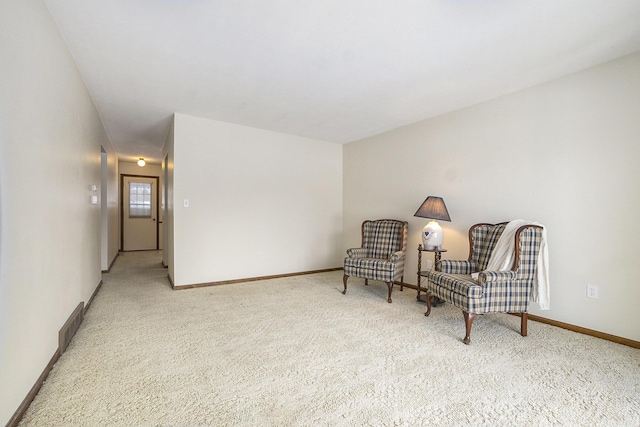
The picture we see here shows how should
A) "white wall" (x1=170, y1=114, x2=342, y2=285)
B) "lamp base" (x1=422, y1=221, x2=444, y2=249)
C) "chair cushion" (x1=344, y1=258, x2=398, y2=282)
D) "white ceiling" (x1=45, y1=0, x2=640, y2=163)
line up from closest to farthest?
"white ceiling" (x1=45, y1=0, x2=640, y2=163) → "lamp base" (x1=422, y1=221, x2=444, y2=249) → "chair cushion" (x1=344, y1=258, x2=398, y2=282) → "white wall" (x1=170, y1=114, x2=342, y2=285)

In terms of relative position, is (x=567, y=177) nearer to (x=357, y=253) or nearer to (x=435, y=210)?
(x=435, y=210)

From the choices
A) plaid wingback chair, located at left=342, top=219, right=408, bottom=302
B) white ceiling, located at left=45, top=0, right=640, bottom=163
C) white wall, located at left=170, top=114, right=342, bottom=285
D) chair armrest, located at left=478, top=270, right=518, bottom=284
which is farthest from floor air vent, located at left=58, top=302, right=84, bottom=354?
chair armrest, located at left=478, top=270, right=518, bottom=284

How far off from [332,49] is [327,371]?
2.39 m

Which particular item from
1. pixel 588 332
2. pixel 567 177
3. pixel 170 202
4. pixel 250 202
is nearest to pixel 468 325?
pixel 588 332

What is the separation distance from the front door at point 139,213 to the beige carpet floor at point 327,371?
537 centimetres

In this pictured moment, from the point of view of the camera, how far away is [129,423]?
4.88 ft

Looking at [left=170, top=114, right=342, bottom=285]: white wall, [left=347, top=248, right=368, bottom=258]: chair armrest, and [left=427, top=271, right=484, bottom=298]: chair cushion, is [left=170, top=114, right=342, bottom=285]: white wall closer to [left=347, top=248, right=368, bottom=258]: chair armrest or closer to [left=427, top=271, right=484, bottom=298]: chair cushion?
[left=347, top=248, right=368, bottom=258]: chair armrest

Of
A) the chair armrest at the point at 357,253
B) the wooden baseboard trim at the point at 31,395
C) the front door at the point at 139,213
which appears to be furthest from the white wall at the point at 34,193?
the front door at the point at 139,213

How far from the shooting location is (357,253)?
4.32 meters

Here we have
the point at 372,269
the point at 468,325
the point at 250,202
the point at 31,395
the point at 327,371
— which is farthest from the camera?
the point at 250,202

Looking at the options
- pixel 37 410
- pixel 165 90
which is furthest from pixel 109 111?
pixel 37 410

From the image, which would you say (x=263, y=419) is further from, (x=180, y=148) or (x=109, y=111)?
(x=109, y=111)

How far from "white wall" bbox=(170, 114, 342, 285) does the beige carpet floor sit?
1.20 metres

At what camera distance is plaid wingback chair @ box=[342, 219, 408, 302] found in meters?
3.72
